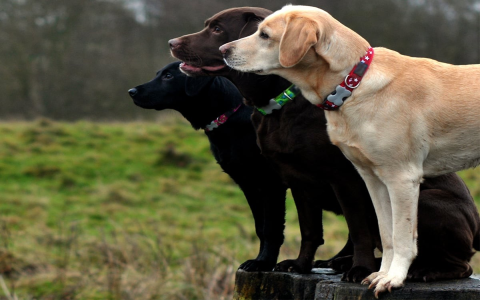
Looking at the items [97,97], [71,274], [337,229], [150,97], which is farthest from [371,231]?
[97,97]

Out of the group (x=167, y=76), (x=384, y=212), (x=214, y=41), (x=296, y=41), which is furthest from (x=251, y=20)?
(x=384, y=212)

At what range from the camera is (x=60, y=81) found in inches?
796

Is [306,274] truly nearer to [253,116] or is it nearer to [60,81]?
[253,116]

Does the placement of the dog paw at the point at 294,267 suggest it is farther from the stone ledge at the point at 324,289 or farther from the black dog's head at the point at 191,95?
the black dog's head at the point at 191,95

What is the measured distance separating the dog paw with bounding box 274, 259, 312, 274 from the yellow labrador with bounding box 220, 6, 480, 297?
688mm

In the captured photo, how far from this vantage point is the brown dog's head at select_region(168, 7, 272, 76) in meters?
3.91

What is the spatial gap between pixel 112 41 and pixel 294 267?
17.9m

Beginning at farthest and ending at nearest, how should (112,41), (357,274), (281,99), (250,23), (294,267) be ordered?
(112,41), (250,23), (294,267), (281,99), (357,274)

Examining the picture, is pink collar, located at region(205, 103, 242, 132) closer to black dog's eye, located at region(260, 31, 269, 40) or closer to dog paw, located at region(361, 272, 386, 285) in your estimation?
black dog's eye, located at region(260, 31, 269, 40)

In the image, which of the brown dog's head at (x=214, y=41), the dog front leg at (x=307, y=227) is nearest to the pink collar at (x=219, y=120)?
the brown dog's head at (x=214, y=41)

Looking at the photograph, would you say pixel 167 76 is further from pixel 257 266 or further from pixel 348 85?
pixel 348 85

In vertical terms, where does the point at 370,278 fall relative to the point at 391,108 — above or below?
below

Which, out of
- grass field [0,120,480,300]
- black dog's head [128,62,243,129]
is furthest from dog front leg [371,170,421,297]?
grass field [0,120,480,300]

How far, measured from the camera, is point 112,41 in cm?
2066
